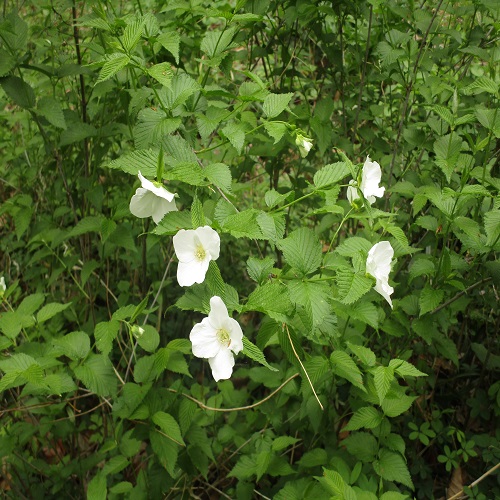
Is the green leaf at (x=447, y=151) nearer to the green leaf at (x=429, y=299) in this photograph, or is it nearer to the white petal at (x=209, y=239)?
the green leaf at (x=429, y=299)

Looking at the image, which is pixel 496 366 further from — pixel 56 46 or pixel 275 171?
pixel 56 46

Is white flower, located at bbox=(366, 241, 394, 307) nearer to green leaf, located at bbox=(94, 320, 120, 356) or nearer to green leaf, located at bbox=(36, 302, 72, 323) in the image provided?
green leaf, located at bbox=(94, 320, 120, 356)

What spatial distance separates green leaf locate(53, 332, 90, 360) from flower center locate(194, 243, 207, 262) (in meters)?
0.67

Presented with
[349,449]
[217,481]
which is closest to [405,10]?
[349,449]

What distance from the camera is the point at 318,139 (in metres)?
1.91

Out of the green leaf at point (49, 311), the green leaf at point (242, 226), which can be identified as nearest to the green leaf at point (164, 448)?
the green leaf at point (49, 311)

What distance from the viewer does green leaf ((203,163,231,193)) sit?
4.16 ft

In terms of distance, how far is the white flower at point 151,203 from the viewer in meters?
1.18

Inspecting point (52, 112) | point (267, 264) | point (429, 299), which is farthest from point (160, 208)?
point (429, 299)

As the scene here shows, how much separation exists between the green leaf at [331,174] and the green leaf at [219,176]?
0.20 meters

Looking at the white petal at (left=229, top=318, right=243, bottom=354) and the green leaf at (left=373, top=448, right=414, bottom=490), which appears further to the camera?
the green leaf at (left=373, top=448, right=414, bottom=490)

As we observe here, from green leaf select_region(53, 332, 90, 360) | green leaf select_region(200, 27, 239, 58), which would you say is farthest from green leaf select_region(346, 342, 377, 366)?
green leaf select_region(200, 27, 239, 58)

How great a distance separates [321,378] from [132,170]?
812 millimetres

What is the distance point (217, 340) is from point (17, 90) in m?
1.08
